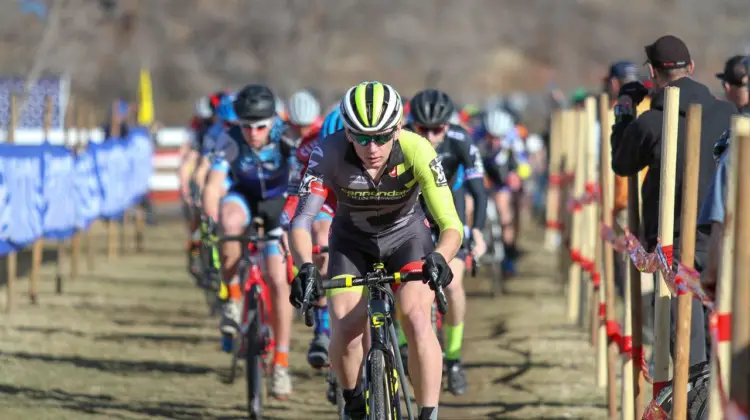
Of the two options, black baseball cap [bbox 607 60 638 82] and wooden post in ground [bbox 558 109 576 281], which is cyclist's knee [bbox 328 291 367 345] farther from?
wooden post in ground [bbox 558 109 576 281]

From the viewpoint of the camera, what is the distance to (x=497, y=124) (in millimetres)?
17891

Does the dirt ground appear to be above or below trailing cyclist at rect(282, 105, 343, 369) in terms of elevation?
below

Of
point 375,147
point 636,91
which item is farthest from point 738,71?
point 375,147

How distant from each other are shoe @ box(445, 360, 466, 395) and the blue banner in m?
5.14

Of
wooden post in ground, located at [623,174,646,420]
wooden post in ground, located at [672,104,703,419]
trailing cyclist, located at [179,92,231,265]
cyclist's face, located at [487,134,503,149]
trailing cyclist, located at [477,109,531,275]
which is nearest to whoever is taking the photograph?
wooden post in ground, located at [672,104,703,419]

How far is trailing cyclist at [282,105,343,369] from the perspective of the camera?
891 centimetres

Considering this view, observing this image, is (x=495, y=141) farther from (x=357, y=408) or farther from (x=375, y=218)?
(x=357, y=408)

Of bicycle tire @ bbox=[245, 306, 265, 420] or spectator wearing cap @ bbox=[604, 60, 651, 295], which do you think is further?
spectator wearing cap @ bbox=[604, 60, 651, 295]

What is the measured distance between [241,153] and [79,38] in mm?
40412

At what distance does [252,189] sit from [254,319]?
1.35 meters

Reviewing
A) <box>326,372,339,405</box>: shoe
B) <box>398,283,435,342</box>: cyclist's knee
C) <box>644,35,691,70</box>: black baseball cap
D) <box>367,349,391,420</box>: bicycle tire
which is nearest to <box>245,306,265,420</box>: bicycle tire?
<box>326,372,339,405</box>: shoe

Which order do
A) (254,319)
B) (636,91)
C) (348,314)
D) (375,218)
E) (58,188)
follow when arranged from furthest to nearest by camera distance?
(58,188) < (254,319) < (636,91) < (375,218) < (348,314)

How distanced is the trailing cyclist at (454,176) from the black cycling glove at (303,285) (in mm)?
3064

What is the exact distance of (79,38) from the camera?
49312 mm
